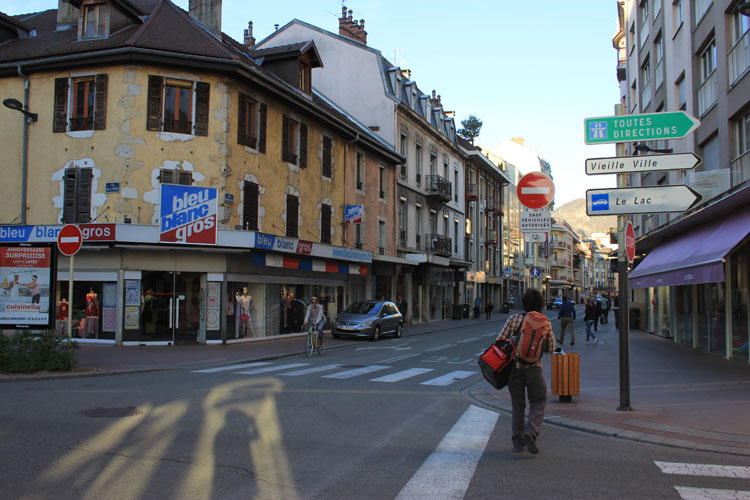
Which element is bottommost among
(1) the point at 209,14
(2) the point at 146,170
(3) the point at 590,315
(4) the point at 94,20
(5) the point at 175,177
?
(3) the point at 590,315

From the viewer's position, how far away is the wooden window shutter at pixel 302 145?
24.8 metres

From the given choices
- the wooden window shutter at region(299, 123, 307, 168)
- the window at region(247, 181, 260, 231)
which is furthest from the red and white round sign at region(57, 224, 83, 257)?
the wooden window shutter at region(299, 123, 307, 168)

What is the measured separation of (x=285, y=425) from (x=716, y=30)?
14.7m

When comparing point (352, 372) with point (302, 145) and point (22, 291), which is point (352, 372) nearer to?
point (22, 291)

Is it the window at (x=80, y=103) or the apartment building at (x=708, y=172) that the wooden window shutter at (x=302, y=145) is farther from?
the apartment building at (x=708, y=172)

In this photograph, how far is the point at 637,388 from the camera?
10.8 meters

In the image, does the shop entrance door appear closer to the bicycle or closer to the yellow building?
the yellow building

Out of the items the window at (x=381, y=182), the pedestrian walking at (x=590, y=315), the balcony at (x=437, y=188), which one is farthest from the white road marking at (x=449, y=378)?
the balcony at (x=437, y=188)

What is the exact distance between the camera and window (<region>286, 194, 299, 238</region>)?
23797 mm

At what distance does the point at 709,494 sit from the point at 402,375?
27.1ft

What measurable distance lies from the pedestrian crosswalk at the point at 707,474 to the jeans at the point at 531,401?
1.19m

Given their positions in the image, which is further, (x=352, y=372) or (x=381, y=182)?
(x=381, y=182)

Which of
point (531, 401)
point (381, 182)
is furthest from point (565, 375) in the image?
point (381, 182)

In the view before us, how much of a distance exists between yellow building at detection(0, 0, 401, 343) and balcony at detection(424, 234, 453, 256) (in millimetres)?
17645
